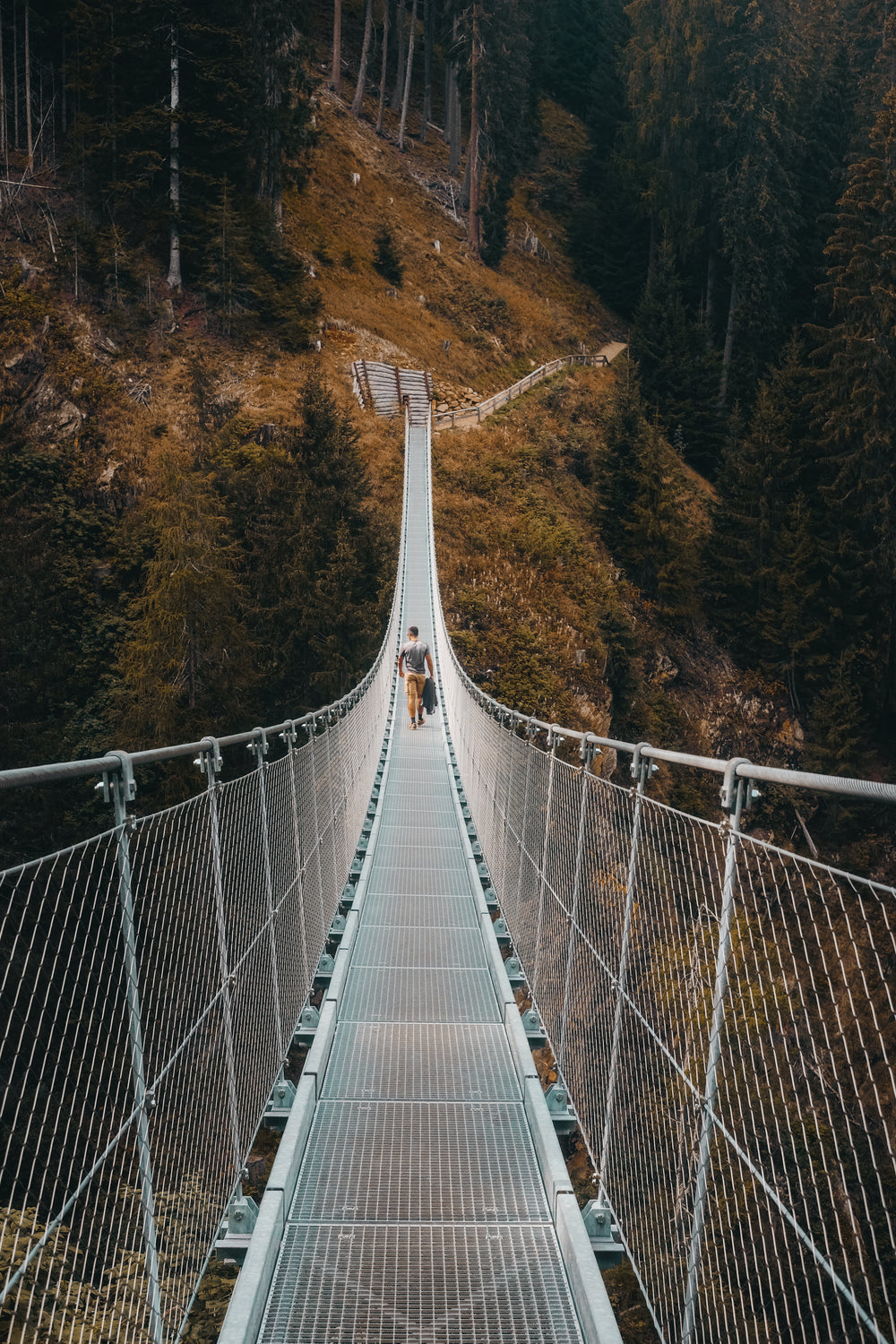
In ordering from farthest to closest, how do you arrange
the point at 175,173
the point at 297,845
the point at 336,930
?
the point at 175,173
the point at 336,930
the point at 297,845

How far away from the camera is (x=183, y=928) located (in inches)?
111

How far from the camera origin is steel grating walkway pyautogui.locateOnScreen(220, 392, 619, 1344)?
2537 millimetres

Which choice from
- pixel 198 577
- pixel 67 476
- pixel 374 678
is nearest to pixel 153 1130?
pixel 374 678

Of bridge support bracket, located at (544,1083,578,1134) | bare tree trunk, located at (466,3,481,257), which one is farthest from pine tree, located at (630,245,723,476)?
bridge support bracket, located at (544,1083,578,1134)

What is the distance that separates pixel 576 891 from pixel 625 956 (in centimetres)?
77

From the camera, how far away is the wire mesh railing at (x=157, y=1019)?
190 centimetres

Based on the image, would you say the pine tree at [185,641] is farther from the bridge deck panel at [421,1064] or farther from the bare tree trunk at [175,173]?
the bridge deck panel at [421,1064]

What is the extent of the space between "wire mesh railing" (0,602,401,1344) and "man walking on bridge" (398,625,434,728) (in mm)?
7286

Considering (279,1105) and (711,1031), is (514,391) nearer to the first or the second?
(279,1105)

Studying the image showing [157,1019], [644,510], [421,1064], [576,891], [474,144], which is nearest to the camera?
[157,1019]

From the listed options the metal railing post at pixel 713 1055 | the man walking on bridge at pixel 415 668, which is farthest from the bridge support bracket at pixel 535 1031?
the man walking on bridge at pixel 415 668

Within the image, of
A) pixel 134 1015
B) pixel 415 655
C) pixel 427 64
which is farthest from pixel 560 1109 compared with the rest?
pixel 427 64

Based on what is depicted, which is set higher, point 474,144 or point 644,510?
point 474,144

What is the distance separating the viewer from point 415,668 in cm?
1225
